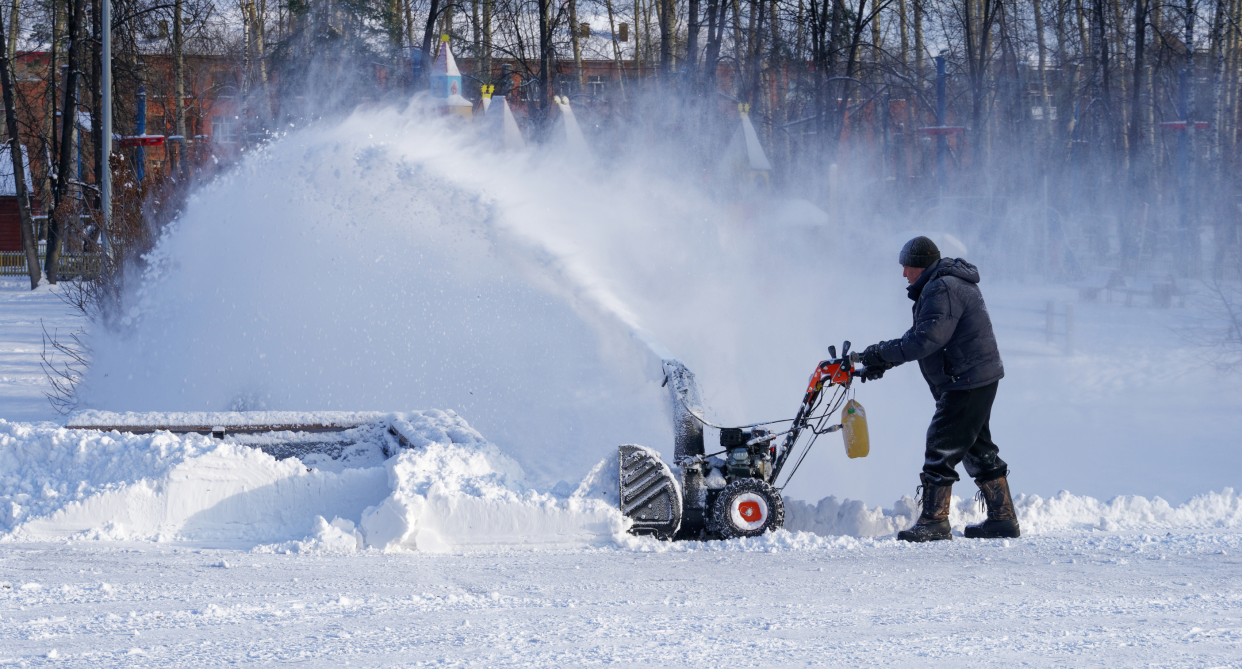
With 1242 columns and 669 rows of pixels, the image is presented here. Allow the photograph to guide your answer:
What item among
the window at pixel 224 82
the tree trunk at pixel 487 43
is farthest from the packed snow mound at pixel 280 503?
the window at pixel 224 82

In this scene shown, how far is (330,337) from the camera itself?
29.3 feet

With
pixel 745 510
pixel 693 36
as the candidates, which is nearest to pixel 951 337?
pixel 745 510

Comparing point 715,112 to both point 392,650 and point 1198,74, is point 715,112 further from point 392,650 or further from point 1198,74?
point 392,650

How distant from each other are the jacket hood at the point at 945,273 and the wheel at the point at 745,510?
1.25 meters

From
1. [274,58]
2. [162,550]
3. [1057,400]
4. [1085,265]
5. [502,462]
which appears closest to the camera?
[162,550]

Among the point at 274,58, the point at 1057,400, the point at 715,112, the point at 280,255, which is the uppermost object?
the point at 274,58

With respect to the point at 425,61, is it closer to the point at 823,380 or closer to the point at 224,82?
the point at 224,82

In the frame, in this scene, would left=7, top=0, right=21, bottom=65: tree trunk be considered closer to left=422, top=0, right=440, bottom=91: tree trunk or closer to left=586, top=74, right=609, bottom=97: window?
left=422, top=0, right=440, bottom=91: tree trunk

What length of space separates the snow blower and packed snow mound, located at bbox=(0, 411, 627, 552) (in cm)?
19

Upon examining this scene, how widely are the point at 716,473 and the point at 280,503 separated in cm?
221

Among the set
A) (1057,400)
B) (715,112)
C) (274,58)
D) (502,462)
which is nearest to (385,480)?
(502,462)

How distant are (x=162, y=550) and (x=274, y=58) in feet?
92.1

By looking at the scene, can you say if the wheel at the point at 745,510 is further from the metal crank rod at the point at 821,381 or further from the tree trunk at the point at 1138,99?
the tree trunk at the point at 1138,99

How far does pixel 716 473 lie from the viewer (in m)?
5.19
